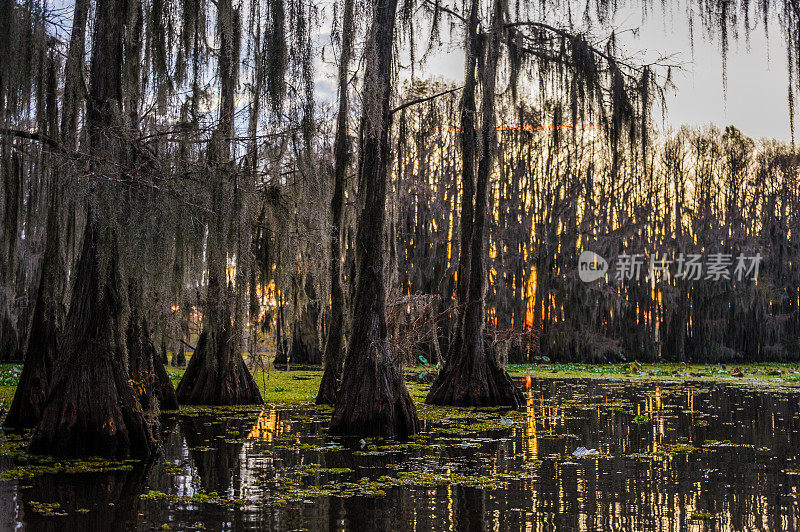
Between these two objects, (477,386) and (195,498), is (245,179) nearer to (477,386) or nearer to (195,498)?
(195,498)

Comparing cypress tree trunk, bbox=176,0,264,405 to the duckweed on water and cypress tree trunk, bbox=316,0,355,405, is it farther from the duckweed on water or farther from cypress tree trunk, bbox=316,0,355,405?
the duckweed on water

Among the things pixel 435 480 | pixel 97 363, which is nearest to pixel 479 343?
pixel 435 480

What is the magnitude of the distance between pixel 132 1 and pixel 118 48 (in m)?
0.48

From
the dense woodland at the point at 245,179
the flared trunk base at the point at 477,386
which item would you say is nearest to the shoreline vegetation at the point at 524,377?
the flared trunk base at the point at 477,386

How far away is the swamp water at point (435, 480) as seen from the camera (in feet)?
16.0

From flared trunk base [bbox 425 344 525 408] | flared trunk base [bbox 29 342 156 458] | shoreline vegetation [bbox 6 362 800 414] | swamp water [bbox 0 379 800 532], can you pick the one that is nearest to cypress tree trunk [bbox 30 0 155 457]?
flared trunk base [bbox 29 342 156 458]

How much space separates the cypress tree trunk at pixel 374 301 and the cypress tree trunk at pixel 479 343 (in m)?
3.04

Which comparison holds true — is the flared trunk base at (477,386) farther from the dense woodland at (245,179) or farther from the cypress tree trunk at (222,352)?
the cypress tree trunk at (222,352)

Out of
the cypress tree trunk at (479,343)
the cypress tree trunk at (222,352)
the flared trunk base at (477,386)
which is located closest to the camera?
the cypress tree trunk at (222,352)

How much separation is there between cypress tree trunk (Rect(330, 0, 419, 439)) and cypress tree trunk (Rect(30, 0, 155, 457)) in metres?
2.28

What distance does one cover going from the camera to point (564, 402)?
13.7 meters

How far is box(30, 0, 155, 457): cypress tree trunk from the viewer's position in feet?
22.7

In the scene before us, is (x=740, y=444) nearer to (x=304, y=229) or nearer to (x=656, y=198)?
(x=304, y=229)

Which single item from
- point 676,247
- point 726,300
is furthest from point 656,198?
point 726,300
